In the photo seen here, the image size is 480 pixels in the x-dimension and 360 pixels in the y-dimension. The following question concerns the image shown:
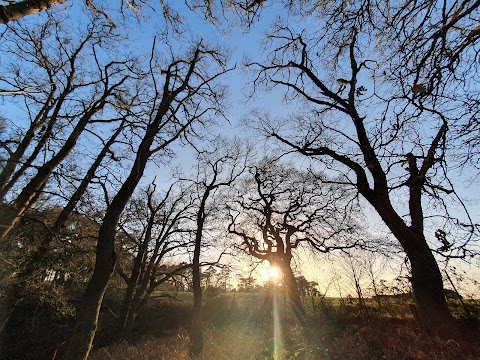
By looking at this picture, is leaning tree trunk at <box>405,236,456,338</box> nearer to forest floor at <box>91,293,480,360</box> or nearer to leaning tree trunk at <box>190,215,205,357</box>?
forest floor at <box>91,293,480,360</box>

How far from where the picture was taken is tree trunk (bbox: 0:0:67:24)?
294cm

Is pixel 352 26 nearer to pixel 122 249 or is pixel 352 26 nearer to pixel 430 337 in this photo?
pixel 430 337

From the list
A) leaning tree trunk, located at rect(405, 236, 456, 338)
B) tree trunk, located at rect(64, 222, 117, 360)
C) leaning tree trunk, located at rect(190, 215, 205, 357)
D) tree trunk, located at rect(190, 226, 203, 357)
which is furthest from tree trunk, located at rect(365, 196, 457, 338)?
tree trunk, located at rect(190, 226, 203, 357)

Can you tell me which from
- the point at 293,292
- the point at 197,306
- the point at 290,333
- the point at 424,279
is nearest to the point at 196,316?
the point at 197,306

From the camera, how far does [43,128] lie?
796 cm

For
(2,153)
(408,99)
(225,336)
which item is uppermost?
(2,153)

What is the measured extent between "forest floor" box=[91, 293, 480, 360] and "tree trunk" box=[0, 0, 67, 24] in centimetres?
492

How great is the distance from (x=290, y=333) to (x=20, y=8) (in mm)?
15463

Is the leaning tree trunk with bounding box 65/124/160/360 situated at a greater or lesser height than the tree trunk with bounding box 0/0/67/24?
lesser

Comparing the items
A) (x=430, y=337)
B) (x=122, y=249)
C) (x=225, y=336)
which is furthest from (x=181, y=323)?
(x=430, y=337)

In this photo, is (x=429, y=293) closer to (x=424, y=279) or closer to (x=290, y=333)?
(x=424, y=279)

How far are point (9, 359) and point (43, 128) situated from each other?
48.0ft

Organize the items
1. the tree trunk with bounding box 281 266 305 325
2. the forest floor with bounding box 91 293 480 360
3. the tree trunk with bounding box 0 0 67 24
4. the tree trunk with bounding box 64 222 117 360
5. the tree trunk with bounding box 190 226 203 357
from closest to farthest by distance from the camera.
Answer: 1. the tree trunk with bounding box 0 0 67 24
2. the tree trunk with bounding box 64 222 117 360
3. the forest floor with bounding box 91 293 480 360
4. the tree trunk with bounding box 190 226 203 357
5. the tree trunk with bounding box 281 266 305 325

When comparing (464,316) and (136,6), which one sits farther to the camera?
(464,316)
